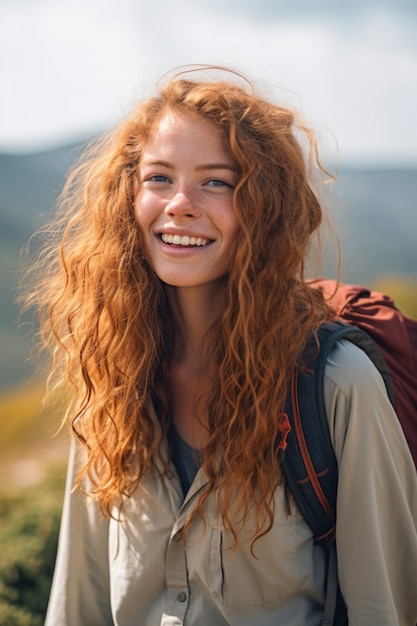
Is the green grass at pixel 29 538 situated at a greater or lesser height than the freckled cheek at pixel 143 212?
lesser

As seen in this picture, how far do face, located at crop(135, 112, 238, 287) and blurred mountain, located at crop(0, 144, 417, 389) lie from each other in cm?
400

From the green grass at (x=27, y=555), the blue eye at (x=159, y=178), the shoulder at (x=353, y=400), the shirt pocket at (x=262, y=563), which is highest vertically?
the blue eye at (x=159, y=178)

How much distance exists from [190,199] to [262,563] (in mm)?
1040

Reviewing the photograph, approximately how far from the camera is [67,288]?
2465 mm

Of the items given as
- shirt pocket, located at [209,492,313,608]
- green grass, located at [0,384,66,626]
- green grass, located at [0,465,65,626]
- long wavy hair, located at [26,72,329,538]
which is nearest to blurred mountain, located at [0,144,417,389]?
green grass, located at [0,384,66,626]

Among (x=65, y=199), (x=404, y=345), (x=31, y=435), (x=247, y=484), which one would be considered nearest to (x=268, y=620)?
(x=247, y=484)

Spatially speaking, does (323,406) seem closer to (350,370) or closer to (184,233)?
(350,370)

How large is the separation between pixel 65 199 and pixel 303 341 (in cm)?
101

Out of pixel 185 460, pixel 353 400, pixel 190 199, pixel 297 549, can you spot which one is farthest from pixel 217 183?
pixel 297 549

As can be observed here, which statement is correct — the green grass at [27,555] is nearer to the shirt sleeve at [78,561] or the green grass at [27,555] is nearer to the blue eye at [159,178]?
the shirt sleeve at [78,561]

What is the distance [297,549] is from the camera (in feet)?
6.97

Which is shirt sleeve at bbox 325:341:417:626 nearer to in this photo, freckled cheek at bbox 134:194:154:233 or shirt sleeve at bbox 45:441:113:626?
freckled cheek at bbox 134:194:154:233

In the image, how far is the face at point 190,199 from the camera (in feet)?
6.91

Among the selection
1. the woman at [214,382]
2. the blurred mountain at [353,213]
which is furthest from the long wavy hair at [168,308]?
the blurred mountain at [353,213]
